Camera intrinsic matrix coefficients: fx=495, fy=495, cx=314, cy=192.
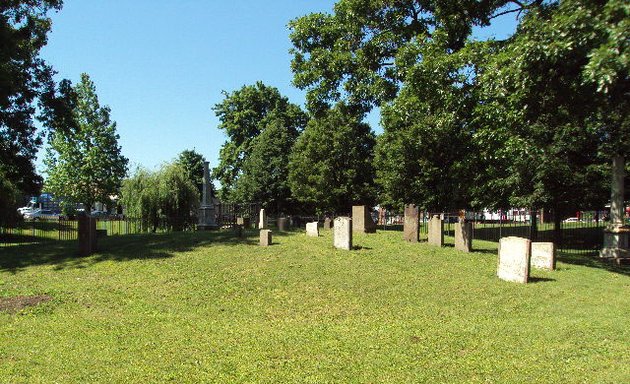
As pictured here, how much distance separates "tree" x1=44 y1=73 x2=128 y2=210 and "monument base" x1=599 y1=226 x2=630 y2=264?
4801cm

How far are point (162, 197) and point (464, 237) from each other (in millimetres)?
18937

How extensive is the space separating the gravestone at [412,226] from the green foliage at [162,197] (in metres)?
15.7

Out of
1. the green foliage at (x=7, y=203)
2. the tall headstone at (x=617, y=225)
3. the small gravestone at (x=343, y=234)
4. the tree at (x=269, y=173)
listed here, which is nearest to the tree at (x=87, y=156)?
the tree at (x=269, y=173)

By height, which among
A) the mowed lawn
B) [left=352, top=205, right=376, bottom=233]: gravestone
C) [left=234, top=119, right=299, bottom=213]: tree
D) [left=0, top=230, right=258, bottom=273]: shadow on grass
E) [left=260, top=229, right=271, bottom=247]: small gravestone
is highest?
[left=234, top=119, right=299, bottom=213]: tree

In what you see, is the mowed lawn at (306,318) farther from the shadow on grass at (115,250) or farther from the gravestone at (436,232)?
the gravestone at (436,232)

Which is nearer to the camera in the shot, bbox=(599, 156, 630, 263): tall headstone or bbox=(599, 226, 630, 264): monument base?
bbox=(599, 226, 630, 264): monument base

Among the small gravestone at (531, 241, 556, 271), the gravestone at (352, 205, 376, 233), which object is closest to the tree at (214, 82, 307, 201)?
the gravestone at (352, 205, 376, 233)

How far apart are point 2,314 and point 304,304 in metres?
5.47

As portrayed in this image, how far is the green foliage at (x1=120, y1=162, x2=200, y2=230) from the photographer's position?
93.7 feet

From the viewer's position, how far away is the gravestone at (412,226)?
17406 mm

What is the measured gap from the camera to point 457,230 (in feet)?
53.6

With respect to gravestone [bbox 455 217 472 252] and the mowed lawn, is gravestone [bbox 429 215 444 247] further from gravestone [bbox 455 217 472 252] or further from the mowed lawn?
the mowed lawn

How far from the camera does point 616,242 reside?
18266 millimetres

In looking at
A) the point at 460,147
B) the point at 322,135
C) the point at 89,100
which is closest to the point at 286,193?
the point at 322,135
